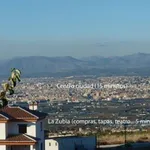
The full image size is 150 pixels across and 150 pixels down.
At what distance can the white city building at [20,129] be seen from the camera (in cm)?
3288

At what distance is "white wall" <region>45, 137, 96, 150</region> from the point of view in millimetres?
39853

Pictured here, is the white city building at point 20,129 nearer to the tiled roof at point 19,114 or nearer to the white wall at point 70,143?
the tiled roof at point 19,114

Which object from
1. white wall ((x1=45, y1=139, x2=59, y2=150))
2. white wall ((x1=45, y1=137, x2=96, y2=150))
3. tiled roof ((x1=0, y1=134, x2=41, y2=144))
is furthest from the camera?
white wall ((x1=45, y1=137, x2=96, y2=150))

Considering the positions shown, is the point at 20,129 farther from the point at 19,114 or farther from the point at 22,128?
the point at 19,114

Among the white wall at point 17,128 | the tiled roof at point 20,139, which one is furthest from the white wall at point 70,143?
the tiled roof at point 20,139

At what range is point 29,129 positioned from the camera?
3369 cm

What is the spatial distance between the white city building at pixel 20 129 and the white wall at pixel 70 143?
16.0 feet

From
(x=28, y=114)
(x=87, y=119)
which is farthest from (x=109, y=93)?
(x=28, y=114)

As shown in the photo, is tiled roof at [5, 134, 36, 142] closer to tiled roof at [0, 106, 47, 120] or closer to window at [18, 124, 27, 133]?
window at [18, 124, 27, 133]

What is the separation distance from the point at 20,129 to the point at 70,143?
343 inches

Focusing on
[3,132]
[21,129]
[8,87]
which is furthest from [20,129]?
[8,87]

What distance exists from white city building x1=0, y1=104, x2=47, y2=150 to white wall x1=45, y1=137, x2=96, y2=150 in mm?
4869

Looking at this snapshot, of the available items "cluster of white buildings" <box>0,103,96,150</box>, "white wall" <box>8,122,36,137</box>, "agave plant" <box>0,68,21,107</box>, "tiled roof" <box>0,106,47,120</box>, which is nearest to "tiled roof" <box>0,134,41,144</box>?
"cluster of white buildings" <box>0,103,96,150</box>

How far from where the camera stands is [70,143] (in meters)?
42.0
